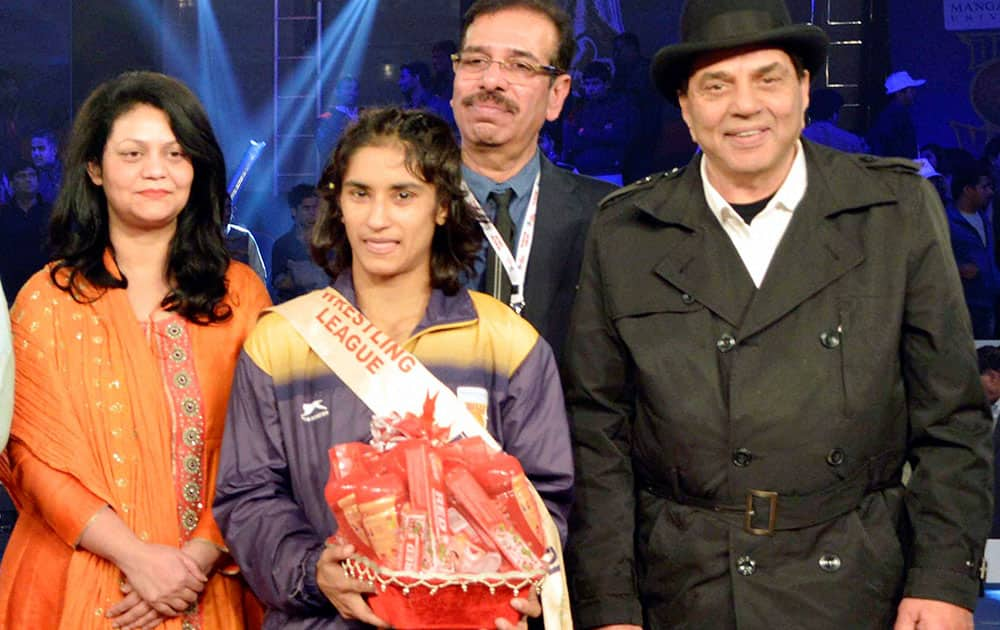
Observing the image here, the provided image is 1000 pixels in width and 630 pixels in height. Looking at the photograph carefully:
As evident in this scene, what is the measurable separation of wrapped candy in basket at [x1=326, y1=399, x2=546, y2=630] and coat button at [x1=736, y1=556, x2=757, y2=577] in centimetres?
60

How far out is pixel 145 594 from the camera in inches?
105

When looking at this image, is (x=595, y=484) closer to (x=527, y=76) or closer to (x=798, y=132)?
(x=798, y=132)

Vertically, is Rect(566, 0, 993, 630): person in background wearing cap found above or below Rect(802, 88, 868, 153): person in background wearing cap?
below

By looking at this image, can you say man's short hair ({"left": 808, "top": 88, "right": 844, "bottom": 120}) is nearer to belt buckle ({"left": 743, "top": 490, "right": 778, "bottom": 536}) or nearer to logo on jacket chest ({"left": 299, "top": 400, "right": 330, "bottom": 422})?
belt buckle ({"left": 743, "top": 490, "right": 778, "bottom": 536})

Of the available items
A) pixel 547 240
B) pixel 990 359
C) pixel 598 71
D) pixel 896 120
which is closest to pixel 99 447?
pixel 547 240

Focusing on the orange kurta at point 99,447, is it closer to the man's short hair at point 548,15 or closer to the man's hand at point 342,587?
the man's hand at point 342,587

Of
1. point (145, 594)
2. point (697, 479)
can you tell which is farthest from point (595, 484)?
point (145, 594)

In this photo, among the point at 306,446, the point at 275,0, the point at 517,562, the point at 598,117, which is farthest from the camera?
the point at 275,0

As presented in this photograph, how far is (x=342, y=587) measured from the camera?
7.02 ft

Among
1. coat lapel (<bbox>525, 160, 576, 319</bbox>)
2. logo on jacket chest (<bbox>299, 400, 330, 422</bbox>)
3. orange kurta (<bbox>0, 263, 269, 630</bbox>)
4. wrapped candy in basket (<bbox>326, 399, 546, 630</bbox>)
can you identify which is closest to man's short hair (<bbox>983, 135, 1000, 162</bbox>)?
coat lapel (<bbox>525, 160, 576, 319</bbox>)

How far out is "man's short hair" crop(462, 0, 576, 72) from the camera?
3.30 metres

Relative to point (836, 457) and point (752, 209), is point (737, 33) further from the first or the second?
point (836, 457)

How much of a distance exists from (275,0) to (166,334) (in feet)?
20.7

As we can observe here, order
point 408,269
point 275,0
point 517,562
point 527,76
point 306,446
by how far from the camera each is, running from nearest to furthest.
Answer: point 517,562 → point 306,446 → point 408,269 → point 527,76 → point 275,0
